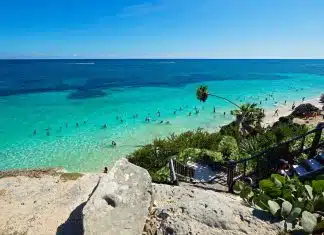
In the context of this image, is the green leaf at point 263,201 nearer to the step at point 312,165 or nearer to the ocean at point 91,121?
the step at point 312,165

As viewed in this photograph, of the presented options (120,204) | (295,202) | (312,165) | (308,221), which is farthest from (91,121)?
(308,221)

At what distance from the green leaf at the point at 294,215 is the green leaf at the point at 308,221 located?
5.3 inches

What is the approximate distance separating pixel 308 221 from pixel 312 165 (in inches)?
236

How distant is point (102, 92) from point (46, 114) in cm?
2676

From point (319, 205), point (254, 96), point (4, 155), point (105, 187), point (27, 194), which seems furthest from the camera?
point (254, 96)

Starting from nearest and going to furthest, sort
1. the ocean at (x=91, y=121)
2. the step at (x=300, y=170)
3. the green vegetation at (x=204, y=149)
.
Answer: the step at (x=300, y=170), the green vegetation at (x=204, y=149), the ocean at (x=91, y=121)

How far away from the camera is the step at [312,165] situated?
32.6 feet

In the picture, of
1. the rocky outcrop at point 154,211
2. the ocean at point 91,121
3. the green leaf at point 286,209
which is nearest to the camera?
the green leaf at point 286,209

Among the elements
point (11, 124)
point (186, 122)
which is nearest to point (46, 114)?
point (11, 124)

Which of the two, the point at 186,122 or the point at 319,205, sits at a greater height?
the point at 319,205

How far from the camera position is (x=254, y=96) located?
70000mm

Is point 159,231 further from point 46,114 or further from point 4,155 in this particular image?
point 46,114

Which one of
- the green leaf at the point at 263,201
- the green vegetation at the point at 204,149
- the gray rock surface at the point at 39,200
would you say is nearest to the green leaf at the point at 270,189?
the green leaf at the point at 263,201

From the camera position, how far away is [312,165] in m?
10.2
